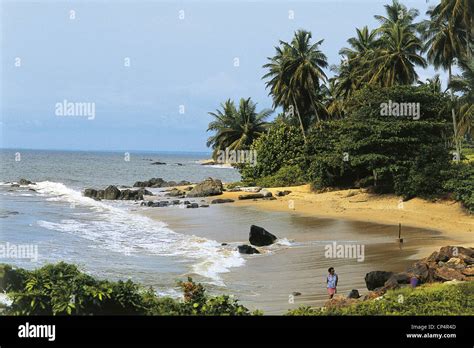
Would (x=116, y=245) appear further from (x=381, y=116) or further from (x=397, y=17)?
(x=397, y=17)

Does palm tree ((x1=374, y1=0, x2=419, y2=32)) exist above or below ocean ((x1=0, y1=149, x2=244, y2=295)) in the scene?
above

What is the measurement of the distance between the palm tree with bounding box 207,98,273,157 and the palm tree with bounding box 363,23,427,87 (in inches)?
672

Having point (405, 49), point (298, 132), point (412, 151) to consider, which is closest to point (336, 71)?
point (298, 132)

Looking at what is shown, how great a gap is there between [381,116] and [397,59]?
10.4 m

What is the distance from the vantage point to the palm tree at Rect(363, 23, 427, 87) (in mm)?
36188

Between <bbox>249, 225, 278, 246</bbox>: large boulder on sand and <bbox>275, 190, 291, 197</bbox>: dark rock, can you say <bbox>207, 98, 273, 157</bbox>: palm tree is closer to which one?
<bbox>275, 190, 291, 197</bbox>: dark rock

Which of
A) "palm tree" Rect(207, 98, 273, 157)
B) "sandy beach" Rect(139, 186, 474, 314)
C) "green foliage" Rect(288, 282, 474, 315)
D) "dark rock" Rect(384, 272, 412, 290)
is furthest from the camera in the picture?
"palm tree" Rect(207, 98, 273, 157)

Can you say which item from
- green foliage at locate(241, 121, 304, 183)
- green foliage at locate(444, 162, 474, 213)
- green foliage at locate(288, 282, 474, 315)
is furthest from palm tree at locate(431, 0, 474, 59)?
green foliage at locate(288, 282, 474, 315)

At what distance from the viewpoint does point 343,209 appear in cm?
2677

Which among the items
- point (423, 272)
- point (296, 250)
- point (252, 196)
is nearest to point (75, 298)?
point (423, 272)

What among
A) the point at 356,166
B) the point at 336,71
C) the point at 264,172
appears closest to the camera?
the point at 356,166

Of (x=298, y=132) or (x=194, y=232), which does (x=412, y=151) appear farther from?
(x=298, y=132)

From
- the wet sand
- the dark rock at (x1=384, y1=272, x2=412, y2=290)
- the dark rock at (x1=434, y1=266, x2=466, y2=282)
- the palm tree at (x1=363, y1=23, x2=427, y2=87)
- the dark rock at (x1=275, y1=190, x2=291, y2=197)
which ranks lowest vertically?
the wet sand
